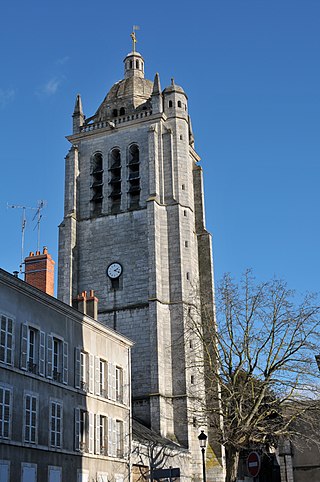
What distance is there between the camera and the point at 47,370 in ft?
78.6

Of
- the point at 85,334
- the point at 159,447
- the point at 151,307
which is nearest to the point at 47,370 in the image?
the point at 85,334

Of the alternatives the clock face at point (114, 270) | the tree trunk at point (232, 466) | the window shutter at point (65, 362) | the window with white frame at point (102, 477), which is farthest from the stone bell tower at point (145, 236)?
the window shutter at point (65, 362)

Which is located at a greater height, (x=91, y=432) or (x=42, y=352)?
(x=42, y=352)

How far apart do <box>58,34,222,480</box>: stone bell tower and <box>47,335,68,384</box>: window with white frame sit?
47.4 ft

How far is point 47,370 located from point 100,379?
13.9 ft

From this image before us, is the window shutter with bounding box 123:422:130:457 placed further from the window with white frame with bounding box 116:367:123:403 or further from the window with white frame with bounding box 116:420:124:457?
the window with white frame with bounding box 116:367:123:403

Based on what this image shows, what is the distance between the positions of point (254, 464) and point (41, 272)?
18830 mm

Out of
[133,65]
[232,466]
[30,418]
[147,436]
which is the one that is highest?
[133,65]

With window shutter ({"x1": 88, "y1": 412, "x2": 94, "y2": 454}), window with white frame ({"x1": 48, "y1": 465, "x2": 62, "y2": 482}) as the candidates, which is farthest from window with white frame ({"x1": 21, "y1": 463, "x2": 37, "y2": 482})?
window shutter ({"x1": 88, "y1": 412, "x2": 94, "y2": 454})

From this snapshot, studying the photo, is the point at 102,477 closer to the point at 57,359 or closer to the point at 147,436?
the point at 57,359

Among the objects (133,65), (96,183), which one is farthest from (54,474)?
(133,65)

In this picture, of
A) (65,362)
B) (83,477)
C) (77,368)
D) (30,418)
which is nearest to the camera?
(30,418)

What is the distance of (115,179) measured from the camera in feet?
157

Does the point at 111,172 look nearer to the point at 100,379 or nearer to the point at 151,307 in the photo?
the point at 151,307
